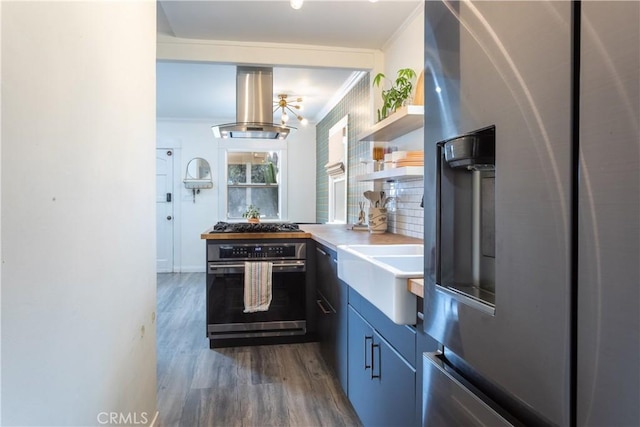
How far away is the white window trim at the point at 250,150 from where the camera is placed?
593cm

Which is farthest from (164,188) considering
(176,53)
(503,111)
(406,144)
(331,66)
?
(503,111)

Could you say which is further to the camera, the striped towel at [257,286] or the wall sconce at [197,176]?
the wall sconce at [197,176]

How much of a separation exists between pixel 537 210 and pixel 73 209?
1094 millimetres

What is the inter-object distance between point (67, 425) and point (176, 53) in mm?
2657

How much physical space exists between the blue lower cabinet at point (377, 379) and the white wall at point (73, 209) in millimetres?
985

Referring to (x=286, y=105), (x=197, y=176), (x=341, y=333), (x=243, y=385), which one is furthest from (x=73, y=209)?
(x=197, y=176)

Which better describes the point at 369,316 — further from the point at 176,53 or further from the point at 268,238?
the point at 176,53

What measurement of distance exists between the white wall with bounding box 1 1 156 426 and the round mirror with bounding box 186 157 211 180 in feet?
14.4

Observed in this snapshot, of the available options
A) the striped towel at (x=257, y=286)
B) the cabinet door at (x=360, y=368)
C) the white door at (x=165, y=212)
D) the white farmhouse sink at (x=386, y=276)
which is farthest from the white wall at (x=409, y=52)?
the white door at (x=165, y=212)

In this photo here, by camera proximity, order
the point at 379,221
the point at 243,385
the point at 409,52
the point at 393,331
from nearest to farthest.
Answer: the point at 393,331 < the point at 243,385 < the point at 409,52 < the point at 379,221

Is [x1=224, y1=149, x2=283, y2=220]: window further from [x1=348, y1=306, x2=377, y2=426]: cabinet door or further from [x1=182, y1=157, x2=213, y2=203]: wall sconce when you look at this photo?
[x1=348, y1=306, x2=377, y2=426]: cabinet door

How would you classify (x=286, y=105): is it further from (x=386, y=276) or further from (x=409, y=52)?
(x=386, y=276)

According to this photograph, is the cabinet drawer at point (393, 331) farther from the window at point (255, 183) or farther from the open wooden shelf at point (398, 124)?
the window at point (255, 183)

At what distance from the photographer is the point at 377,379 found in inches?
60.4
